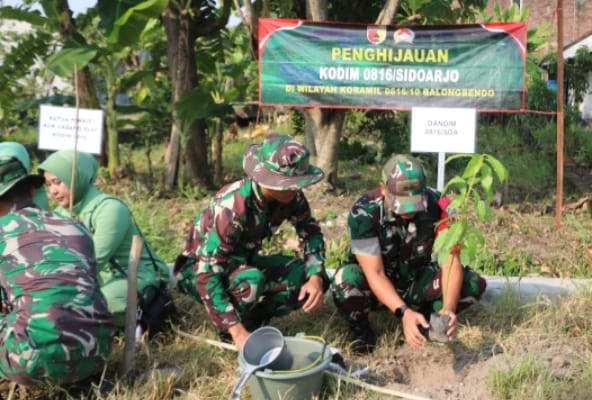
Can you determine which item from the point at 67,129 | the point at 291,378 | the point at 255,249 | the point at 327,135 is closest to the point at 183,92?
the point at 327,135

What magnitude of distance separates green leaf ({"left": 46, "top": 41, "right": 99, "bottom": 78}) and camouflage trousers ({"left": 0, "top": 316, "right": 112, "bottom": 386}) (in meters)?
3.80

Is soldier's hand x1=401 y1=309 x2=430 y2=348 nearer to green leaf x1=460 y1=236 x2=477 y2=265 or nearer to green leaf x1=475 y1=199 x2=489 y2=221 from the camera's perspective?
green leaf x1=460 y1=236 x2=477 y2=265

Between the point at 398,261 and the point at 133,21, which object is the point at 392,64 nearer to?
the point at 133,21

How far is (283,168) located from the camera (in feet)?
9.30

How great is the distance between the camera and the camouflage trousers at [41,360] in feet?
7.91

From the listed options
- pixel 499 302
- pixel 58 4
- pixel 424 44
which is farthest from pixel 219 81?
pixel 499 302

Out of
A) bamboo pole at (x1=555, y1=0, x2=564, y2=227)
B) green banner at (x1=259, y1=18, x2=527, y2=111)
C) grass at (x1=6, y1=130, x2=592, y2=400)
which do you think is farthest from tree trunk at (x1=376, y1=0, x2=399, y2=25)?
grass at (x1=6, y1=130, x2=592, y2=400)

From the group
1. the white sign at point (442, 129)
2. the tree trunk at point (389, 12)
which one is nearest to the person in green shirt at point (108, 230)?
the white sign at point (442, 129)

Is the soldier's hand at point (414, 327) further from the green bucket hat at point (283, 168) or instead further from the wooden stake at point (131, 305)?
the wooden stake at point (131, 305)

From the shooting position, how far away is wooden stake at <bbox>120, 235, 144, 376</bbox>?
2842 millimetres

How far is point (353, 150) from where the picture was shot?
8672mm

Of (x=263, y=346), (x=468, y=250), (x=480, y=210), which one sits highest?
(x=480, y=210)

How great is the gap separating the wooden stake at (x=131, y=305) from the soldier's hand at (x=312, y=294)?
0.76 m

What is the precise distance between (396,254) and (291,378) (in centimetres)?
107
